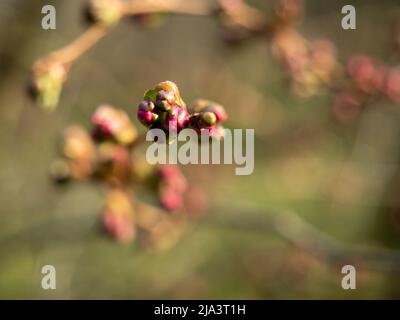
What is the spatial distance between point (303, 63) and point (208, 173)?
1.74m

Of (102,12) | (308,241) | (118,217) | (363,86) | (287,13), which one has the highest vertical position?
(287,13)

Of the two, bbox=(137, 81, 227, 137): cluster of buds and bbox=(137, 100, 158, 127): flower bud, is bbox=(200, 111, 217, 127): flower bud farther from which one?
bbox=(137, 100, 158, 127): flower bud

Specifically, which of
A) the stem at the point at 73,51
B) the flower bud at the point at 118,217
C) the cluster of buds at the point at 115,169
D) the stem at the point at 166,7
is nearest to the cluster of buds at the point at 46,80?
the stem at the point at 73,51

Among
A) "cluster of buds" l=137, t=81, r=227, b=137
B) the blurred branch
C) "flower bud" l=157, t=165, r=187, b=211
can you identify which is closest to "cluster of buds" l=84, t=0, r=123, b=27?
"flower bud" l=157, t=165, r=187, b=211

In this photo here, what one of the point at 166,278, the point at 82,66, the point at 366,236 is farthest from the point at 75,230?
the point at 366,236

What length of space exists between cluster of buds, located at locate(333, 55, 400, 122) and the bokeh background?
0.23 metres

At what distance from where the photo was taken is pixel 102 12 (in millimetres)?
1984

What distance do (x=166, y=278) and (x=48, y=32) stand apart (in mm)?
2299

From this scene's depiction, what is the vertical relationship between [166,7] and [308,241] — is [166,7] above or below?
above

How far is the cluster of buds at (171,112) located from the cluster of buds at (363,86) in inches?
65.4

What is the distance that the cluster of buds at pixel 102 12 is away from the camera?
6.46 feet

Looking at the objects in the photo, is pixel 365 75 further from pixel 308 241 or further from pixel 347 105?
pixel 308 241

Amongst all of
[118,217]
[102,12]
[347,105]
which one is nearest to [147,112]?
[102,12]
